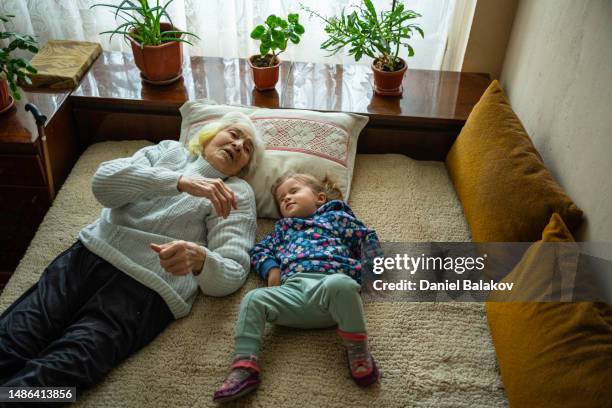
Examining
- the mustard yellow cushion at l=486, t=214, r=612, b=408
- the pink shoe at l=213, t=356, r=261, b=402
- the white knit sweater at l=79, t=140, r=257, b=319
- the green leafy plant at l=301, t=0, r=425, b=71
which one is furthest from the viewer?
the green leafy plant at l=301, t=0, r=425, b=71

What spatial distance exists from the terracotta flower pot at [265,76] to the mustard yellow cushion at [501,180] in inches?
27.7

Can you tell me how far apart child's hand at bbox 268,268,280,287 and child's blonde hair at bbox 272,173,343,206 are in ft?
0.94

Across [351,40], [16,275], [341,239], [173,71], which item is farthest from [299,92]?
[16,275]

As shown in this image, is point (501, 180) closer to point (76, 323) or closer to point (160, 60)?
point (76, 323)

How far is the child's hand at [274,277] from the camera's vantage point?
145cm

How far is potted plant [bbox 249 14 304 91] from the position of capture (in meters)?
1.96

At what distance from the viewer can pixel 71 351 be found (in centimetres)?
125

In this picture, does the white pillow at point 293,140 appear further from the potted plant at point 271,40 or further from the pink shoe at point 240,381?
the pink shoe at point 240,381

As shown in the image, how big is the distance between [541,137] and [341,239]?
0.67 m

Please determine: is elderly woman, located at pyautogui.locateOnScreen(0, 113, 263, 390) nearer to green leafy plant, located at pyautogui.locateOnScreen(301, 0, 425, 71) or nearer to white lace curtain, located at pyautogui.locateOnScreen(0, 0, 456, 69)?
green leafy plant, located at pyautogui.locateOnScreen(301, 0, 425, 71)

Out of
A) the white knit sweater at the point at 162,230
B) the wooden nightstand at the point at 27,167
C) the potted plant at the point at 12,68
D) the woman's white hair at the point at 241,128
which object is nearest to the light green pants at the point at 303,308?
the white knit sweater at the point at 162,230

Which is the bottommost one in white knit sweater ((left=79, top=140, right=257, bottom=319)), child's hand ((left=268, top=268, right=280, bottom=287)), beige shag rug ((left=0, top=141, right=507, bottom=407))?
beige shag rug ((left=0, top=141, right=507, bottom=407))

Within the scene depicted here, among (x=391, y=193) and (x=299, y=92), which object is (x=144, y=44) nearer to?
(x=299, y=92)

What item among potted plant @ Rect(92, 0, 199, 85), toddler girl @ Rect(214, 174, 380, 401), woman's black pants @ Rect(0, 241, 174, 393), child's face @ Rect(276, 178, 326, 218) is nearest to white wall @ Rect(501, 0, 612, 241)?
toddler girl @ Rect(214, 174, 380, 401)
